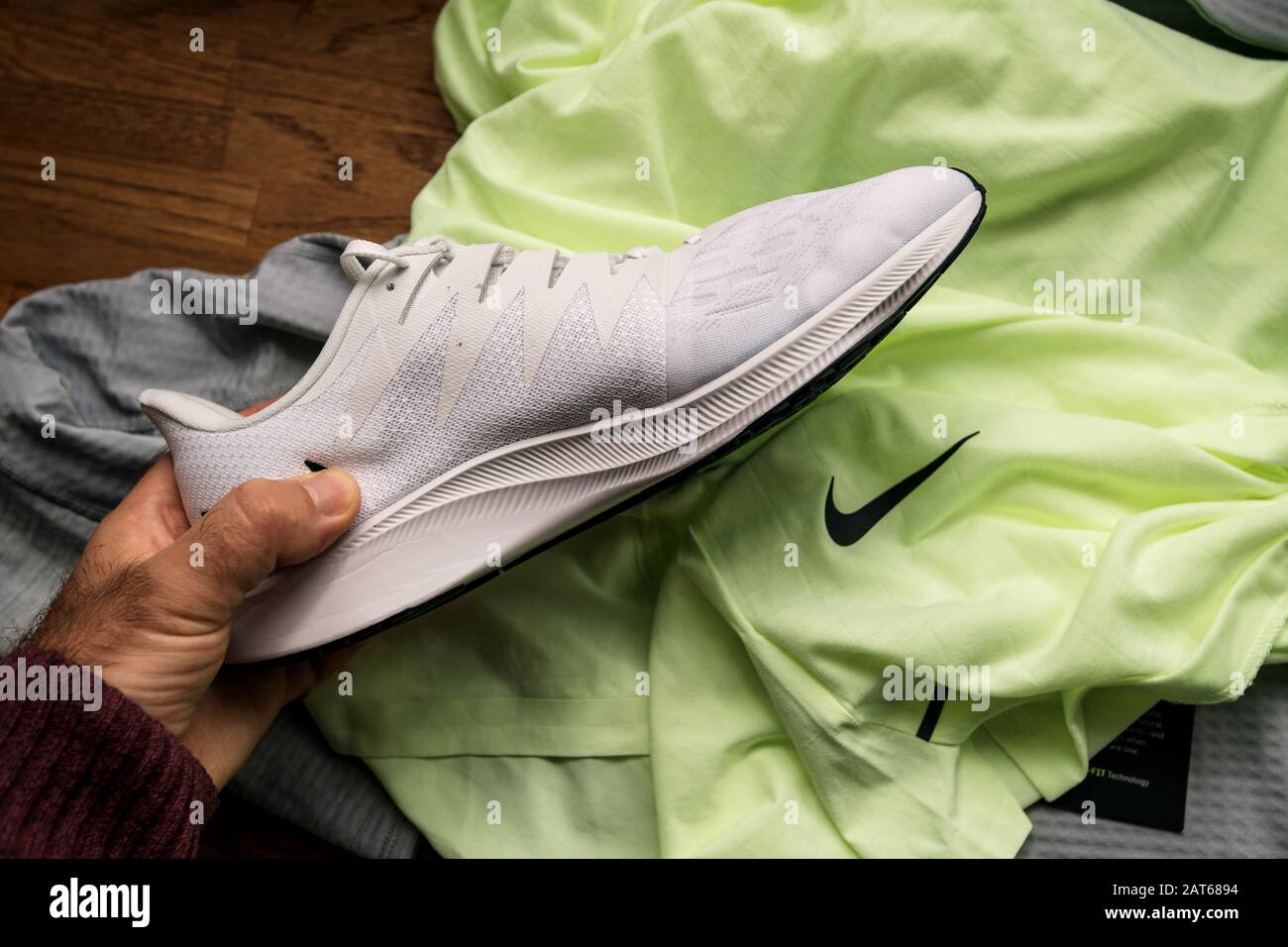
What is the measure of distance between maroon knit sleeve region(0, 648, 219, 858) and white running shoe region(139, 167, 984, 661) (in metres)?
0.10

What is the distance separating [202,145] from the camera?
840mm

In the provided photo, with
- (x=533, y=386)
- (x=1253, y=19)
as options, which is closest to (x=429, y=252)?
(x=533, y=386)

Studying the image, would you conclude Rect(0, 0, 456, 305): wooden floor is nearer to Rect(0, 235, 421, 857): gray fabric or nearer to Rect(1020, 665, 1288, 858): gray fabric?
Rect(0, 235, 421, 857): gray fabric

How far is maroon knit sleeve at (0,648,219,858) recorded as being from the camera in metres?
0.50

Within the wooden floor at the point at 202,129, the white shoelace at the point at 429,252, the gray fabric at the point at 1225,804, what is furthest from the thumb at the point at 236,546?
the gray fabric at the point at 1225,804

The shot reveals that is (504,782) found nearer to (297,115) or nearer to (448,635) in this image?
(448,635)

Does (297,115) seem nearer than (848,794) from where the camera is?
No

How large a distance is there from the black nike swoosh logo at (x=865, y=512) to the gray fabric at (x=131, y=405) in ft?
1.39

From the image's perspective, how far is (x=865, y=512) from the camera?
69 centimetres

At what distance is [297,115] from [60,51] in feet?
0.79
